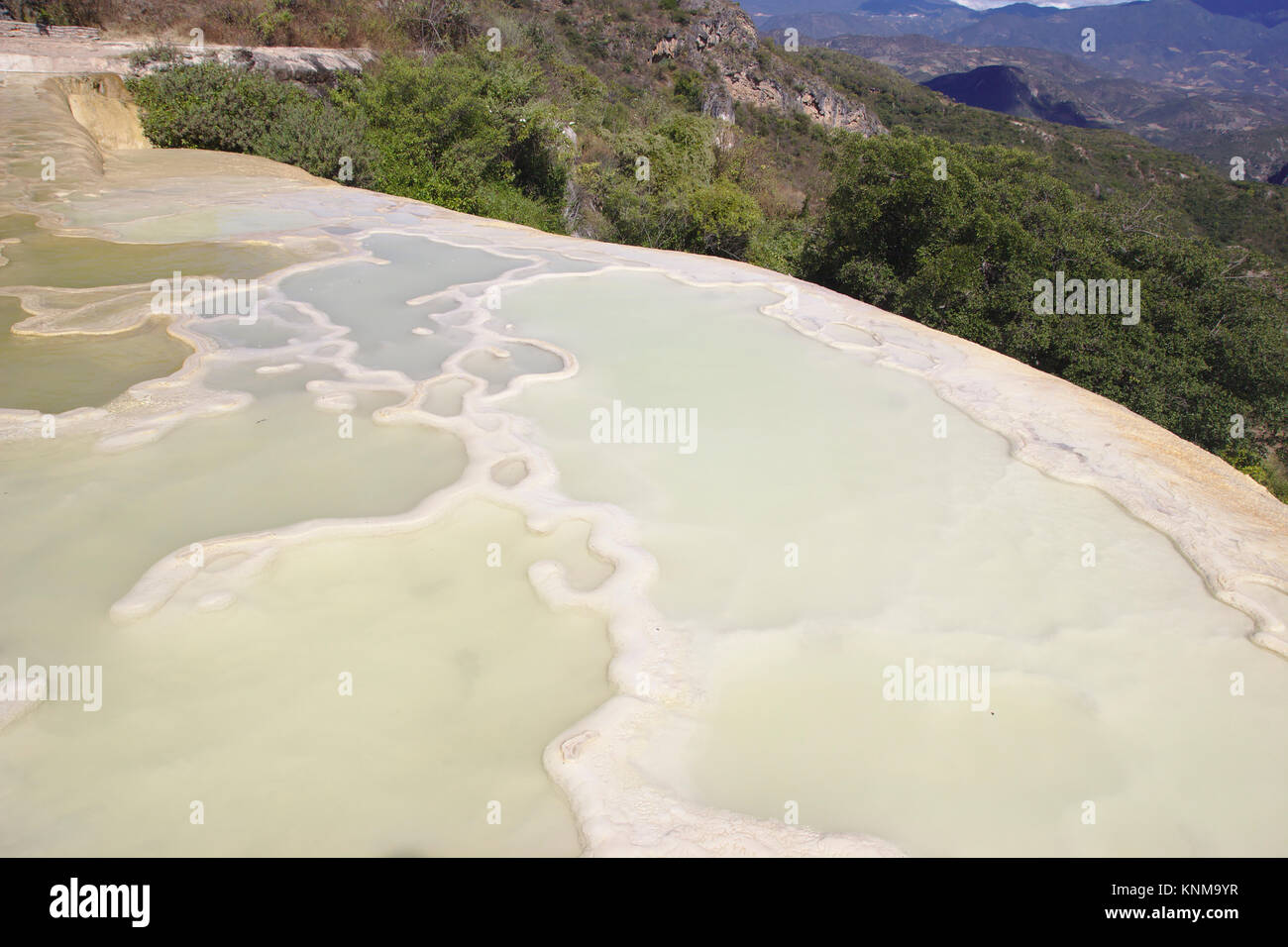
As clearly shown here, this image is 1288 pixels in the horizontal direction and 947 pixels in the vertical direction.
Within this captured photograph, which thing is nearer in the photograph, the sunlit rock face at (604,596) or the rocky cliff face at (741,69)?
the sunlit rock face at (604,596)

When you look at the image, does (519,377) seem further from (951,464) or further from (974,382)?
(974,382)

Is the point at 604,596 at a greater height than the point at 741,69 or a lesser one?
lesser

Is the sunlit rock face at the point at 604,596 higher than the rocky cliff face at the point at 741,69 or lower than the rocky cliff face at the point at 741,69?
lower

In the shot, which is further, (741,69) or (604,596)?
(741,69)

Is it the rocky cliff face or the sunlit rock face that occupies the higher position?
the rocky cliff face

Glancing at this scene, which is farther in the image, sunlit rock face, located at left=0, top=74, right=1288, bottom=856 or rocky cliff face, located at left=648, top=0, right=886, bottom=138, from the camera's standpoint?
rocky cliff face, located at left=648, top=0, right=886, bottom=138
